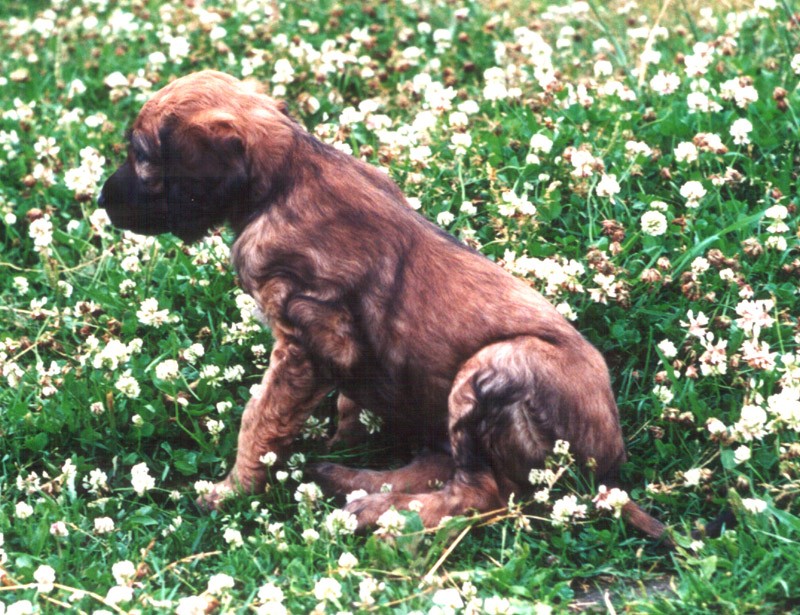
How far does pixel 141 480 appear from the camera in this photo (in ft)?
14.9

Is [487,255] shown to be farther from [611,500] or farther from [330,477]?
[611,500]

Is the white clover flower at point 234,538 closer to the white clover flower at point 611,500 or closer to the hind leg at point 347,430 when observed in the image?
the hind leg at point 347,430

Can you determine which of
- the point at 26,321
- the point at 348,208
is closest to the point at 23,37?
the point at 26,321

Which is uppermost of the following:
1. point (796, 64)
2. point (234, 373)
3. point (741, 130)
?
point (796, 64)

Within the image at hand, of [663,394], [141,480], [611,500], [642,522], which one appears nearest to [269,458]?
[141,480]

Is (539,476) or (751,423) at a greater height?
(751,423)

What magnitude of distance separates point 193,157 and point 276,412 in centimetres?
101

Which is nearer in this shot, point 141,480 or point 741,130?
point 141,480

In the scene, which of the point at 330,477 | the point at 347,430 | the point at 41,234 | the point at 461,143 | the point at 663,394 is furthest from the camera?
the point at 461,143

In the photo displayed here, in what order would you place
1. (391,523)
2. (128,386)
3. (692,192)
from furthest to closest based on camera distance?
(692,192)
(128,386)
(391,523)

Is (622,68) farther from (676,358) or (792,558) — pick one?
(792,558)

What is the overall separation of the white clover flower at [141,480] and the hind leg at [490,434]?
769 millimetres

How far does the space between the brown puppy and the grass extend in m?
0.19

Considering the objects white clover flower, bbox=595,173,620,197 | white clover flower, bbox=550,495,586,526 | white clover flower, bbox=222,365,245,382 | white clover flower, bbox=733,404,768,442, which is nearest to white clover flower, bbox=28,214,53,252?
white clover flower, bbox=222,365,245,382
